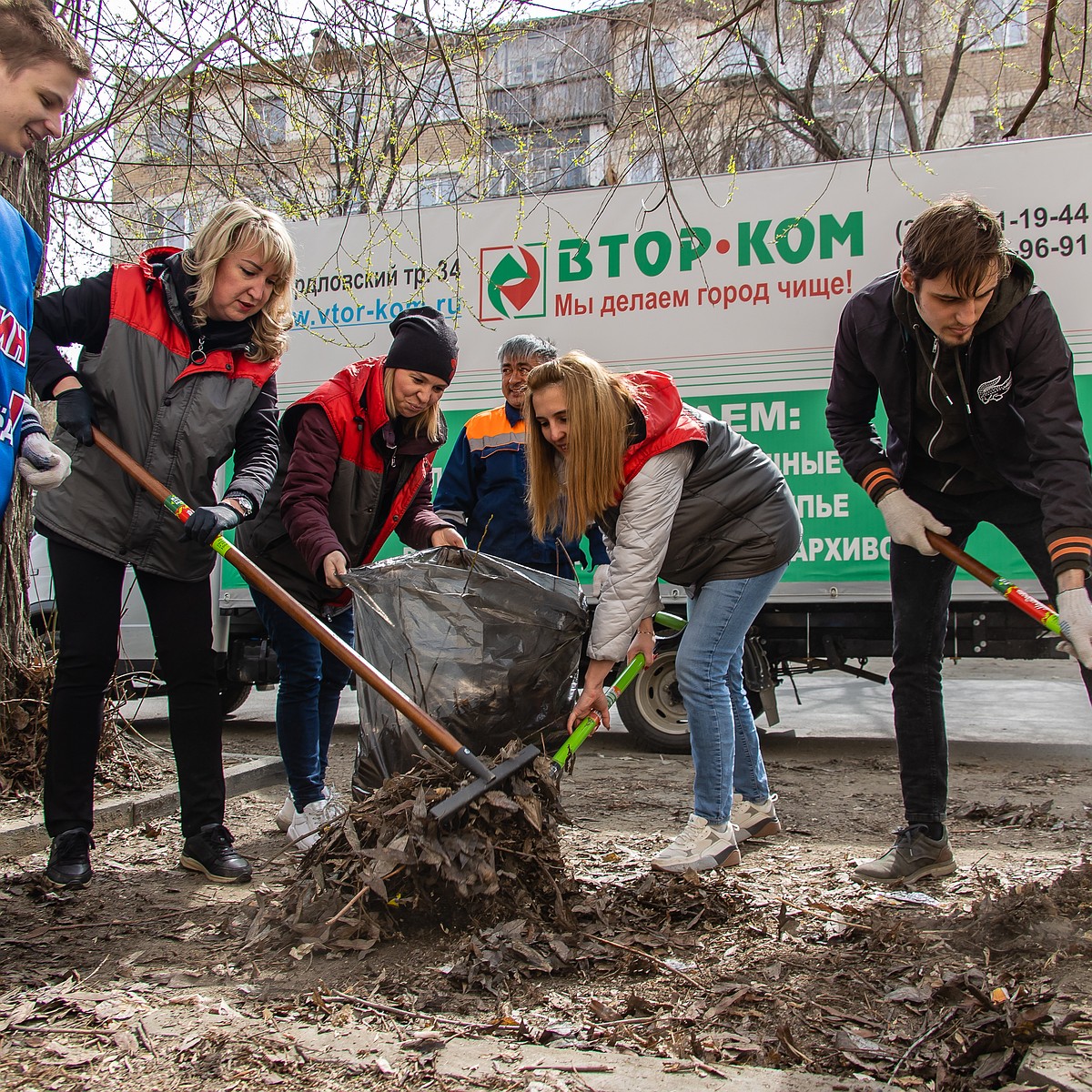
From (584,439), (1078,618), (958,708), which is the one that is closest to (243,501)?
(584,439)

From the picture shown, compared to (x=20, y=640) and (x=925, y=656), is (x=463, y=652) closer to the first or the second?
(x=925, y=656)

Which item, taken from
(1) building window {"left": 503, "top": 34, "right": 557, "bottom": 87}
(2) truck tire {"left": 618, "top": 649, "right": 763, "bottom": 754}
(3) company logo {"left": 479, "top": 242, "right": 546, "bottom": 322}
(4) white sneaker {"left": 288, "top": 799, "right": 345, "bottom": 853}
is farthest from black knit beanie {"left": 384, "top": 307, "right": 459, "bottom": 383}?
(1) building window {"left": 503, "top": 34, "right": 557, "bottom": 87}

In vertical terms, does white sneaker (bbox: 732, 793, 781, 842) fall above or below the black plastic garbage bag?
below

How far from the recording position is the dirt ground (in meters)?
1.82

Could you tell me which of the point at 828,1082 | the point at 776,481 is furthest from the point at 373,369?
the point at 828,1082

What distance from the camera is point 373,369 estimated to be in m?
3.46

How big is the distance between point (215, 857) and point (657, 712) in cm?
309

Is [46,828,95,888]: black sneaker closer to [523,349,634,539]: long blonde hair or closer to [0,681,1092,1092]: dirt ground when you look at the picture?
[0,681,1092,1092]: dirt ground

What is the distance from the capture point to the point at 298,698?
3516 mm

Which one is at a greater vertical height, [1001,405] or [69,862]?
[1001,405]

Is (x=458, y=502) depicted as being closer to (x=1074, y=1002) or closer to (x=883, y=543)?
(x=883, y=543)

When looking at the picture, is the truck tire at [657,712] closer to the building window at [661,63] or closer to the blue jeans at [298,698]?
the blue jeans at [298,698]

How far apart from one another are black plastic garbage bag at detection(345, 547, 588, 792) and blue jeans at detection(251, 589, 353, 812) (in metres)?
0.49

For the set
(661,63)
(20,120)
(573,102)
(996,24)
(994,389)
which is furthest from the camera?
(573,102)
